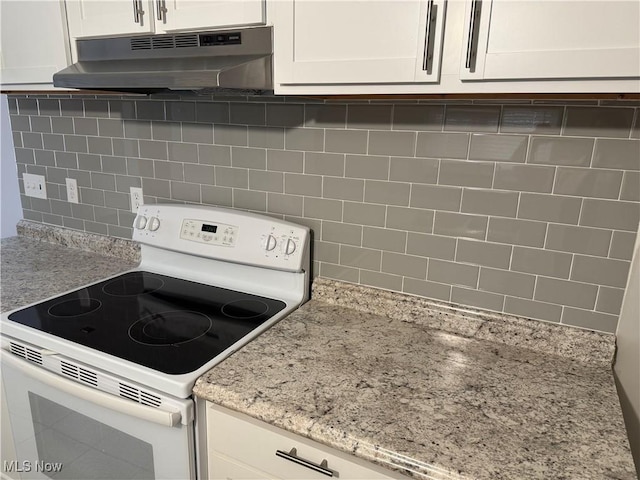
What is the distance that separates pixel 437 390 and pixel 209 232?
93 centimetres

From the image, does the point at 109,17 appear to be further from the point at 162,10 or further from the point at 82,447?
the point at 82,447

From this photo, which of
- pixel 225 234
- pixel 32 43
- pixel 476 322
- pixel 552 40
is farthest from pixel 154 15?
pixel 476 322

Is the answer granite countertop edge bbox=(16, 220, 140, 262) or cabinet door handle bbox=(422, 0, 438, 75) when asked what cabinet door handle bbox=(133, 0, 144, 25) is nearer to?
cabinet door handle bbox=(422, 0, 438, 75)

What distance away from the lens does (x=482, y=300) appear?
4.24 feet

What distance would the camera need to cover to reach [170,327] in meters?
1.32

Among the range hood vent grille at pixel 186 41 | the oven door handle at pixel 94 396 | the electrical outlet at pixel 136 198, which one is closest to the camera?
the oven door handle at pixel 94 396

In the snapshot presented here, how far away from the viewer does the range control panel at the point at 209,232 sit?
1.54 metres

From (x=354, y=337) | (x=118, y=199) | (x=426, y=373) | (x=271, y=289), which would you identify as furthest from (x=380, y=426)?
(x=118, y=199)

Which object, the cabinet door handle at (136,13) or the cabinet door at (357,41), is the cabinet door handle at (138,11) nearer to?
the cabinet door handle at (136,13)

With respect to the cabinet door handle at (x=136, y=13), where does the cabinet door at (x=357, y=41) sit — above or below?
below

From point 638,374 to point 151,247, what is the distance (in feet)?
5.15

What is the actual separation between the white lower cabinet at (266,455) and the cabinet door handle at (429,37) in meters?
0.82

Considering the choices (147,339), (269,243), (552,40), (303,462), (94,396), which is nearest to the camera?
(552,40)

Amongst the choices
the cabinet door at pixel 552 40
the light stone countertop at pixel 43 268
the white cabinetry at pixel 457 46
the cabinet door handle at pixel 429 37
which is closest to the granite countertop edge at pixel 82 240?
the light stone countertop at pixel 43 268
